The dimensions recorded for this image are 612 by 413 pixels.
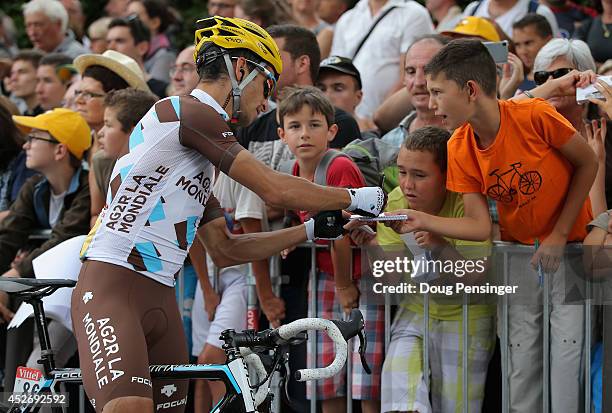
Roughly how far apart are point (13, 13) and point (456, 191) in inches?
486

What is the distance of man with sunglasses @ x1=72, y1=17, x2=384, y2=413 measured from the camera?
14.1ft

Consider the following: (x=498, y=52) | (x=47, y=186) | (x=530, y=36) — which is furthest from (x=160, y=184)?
(x=530, y=36)

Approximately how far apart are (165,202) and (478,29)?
144 inches

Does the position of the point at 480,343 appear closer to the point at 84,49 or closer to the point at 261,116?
the point at 261,116

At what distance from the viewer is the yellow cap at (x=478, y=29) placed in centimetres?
734

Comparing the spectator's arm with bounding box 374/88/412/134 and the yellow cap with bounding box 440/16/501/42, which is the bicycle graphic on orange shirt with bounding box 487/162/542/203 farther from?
the yellow cap with bounding box 440/16/501/42

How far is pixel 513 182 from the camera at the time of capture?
515 cm

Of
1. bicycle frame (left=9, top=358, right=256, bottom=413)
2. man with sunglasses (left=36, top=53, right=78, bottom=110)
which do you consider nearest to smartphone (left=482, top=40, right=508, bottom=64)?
bicycle frame (left=9, top=358, right=256, bottom=413)

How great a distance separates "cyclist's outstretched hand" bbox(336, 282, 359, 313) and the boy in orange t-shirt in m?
0.65

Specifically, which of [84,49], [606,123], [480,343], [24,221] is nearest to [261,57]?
[480,343]

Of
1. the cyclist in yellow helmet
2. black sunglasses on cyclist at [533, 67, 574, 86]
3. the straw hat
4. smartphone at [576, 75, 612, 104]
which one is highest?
the straw hat

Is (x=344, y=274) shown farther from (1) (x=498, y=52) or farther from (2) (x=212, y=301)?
(1) (x=498, y=52)

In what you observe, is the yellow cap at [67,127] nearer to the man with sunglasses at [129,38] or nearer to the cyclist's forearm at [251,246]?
the man with sunglasses at [129,38]

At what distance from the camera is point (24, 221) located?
7.34 meters
